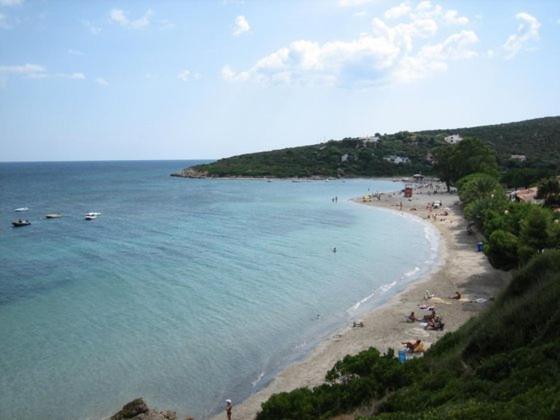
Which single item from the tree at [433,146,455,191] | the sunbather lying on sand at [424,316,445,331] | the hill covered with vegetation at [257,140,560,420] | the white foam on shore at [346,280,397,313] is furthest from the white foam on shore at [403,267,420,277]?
the tree at [433,146,455,191]

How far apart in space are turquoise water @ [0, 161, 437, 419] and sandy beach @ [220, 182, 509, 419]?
94cm

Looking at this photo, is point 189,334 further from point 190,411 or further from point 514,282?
point 514,282

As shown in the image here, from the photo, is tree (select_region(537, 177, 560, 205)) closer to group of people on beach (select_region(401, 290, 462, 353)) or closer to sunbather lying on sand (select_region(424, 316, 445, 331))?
group of people on beach (select_region(401, 290, 462, 353))

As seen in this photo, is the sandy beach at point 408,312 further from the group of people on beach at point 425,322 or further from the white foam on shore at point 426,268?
the white foam on shore at point 426,268

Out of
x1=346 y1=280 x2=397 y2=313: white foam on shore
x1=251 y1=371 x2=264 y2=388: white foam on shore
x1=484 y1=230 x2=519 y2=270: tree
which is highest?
x1=484 y1=230 x2=519 y2=270: tree

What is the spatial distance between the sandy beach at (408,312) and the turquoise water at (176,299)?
94 cm

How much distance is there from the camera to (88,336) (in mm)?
26656

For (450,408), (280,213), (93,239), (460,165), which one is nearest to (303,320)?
(450,408)

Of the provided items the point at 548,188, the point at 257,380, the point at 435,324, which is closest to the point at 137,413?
the point at 257,380

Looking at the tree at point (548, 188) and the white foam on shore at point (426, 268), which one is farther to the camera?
the tree at point (548, 188)

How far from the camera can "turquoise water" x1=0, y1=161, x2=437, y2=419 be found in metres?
21.6

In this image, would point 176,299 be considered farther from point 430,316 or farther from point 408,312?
point 430,316

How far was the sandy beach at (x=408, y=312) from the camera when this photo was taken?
71.7 feet

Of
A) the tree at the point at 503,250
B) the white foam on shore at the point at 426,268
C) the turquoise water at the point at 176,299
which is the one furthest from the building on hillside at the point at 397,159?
the tree at the point at 503,250
